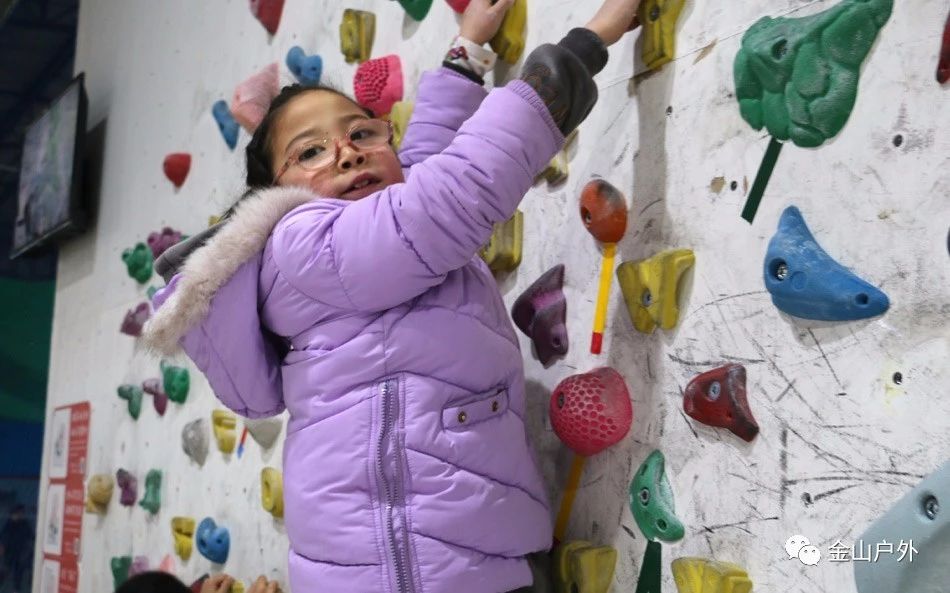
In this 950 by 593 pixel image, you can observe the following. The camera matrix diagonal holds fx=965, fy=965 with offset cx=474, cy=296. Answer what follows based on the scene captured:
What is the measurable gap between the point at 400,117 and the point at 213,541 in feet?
2.88

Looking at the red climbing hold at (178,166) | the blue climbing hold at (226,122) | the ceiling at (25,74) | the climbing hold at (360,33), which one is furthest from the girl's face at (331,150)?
the ceiling at (25,74)

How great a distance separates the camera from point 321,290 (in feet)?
3.01

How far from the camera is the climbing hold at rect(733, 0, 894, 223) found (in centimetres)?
83

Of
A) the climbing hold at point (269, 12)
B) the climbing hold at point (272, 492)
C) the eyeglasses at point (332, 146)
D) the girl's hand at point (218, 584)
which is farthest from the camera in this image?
the climbing hold at point (269, 12)

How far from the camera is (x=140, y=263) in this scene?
227 cm

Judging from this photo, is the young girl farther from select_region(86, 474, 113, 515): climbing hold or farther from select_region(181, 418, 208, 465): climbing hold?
select_region(86, 474, 113, 515): climbing hold

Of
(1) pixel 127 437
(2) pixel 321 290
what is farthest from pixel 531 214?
(1) pixel 127 437

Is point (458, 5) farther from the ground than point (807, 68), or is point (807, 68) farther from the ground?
point (458, 5)

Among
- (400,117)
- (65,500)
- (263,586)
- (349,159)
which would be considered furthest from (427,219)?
(65,500)

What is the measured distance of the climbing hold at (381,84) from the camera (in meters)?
1.50

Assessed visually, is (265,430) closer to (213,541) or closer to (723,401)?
(213,541)

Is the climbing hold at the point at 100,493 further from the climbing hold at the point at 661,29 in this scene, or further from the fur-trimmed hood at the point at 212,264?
the climbing hold at the point at 661,29

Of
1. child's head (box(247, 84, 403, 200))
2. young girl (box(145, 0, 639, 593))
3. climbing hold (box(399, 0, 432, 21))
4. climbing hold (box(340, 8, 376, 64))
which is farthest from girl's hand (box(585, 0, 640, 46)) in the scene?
climbing hold (box(340, 8, 376, 64))

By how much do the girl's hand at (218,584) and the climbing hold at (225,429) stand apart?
227 millimetres
